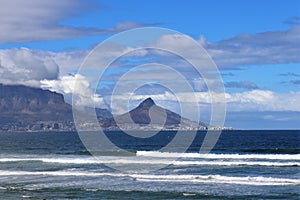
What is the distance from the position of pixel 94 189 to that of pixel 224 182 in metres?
9.68

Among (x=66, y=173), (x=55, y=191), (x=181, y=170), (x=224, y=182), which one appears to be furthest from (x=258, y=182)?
(x=66, y=173)

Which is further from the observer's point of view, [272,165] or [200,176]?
[272,165]

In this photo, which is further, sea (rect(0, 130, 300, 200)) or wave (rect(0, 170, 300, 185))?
wave (rect(0, 170, 300, 185))

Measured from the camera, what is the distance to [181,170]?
50281 millimetres

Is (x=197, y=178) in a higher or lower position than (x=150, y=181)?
higher

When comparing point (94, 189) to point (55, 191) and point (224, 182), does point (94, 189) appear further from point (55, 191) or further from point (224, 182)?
point (224, 182)

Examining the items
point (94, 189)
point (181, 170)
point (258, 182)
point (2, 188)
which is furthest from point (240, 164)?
point (2, 188)

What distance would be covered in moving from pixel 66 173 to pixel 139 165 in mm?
9151

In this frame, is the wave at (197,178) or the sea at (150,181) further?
the wave at (197,178)

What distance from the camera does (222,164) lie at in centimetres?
5616

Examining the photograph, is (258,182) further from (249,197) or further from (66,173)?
(66,173)

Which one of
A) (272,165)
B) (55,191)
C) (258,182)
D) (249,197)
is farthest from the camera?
(272,165)

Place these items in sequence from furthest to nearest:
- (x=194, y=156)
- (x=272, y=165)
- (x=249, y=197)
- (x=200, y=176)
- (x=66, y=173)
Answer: (x=194, y=156), (x=272, y=165), (x=66, y=173), (x=200, y=176), (x=249, y=197)

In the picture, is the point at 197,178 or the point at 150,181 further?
the point at 197,178
